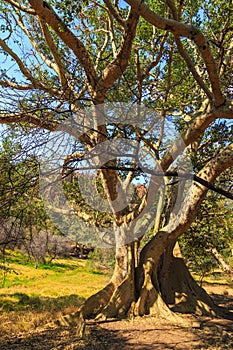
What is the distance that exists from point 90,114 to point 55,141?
235cm

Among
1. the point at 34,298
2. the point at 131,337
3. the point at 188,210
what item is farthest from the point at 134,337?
the point at 34,298

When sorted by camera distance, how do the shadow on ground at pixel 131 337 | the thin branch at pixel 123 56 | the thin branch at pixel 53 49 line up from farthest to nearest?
the shadow on ground at pixel 131 337 < the thin branch at pixel 53 49 < the thin branch at pixel 123 56

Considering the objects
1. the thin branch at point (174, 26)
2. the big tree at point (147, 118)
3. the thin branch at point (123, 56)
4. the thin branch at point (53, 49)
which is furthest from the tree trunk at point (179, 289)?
the thin branch at point (174, 26)

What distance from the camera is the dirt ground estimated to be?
5.84 metres

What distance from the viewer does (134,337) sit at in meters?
6.38

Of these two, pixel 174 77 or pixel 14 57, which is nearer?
pixel 14 57

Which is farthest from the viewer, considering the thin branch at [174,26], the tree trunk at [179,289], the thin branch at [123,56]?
the tree trunk at [179,289]

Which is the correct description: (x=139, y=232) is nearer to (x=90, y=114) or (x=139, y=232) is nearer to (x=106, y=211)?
(x=106, y=211)

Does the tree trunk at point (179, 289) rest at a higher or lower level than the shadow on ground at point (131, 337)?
higher

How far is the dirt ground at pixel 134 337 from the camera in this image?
584 cm

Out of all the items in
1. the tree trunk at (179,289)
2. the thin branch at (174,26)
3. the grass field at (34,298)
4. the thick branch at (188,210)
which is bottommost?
the grass field at (34,298)

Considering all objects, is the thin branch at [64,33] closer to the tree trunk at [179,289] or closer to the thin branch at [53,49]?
the thin branch at [53,49]

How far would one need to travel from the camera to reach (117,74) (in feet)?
18.5

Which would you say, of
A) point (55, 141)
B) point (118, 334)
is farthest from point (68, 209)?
point (55, 141)
